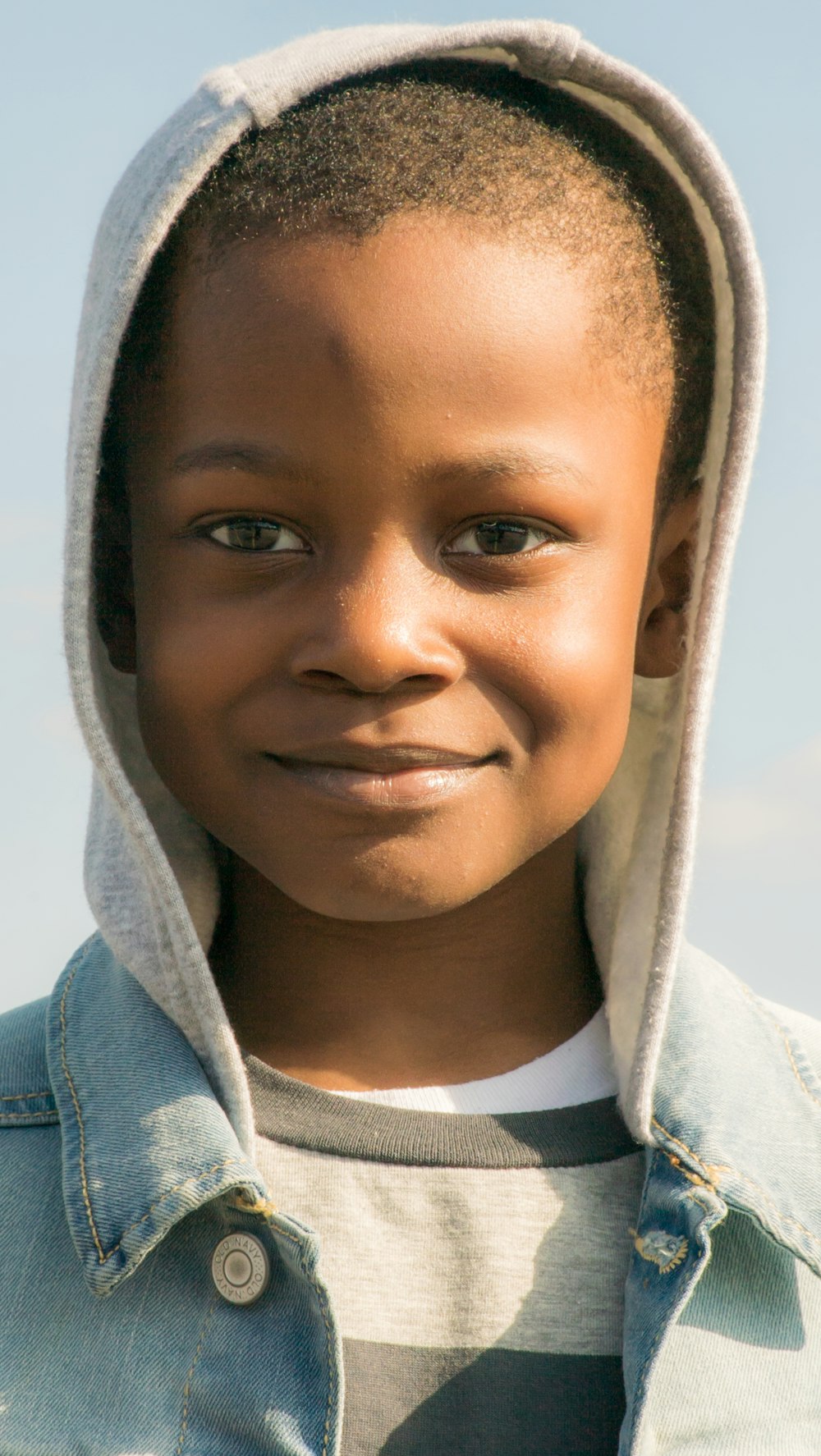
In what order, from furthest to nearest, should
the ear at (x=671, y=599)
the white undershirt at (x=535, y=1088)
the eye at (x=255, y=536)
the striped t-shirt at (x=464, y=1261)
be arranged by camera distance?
the ear at (x=671, y=599) → the white undershirt at (x=535, y=1088) → the eye at (x=255, y=536) → the striped t-shirt at (x=464, y=1261)

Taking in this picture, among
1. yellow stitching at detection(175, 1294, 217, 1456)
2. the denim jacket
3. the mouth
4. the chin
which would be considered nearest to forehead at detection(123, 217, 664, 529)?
the mouth

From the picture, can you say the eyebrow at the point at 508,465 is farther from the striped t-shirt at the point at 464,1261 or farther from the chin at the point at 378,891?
the striped t-shirt at the point at 464,1261

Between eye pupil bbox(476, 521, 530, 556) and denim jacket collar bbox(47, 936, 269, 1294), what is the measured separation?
809 mm

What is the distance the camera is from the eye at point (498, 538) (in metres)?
2.34

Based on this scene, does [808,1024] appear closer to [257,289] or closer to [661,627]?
[661,627]

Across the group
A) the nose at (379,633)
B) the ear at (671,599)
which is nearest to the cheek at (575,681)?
the nose at (379,633)

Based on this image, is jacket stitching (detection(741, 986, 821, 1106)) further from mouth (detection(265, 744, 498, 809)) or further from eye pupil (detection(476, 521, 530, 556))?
Result: eye pupil (detection(476, 521, 530, 556))

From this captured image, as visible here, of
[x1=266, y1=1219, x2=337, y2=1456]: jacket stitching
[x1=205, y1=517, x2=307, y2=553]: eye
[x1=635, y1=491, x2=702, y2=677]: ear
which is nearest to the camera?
[x1=266, y1=1219, x2=337, y2=1456]: jacket stitching

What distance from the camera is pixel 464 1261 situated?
90.7 inches

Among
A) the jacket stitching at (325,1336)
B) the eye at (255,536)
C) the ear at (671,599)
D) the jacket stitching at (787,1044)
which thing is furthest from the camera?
the ear at (671,599)

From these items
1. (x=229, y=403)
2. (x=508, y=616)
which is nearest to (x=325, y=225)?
(x=229, y=403)

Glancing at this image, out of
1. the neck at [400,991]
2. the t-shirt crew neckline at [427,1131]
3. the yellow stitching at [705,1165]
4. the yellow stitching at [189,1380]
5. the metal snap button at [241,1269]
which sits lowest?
the yellow stitching at [189,1380]

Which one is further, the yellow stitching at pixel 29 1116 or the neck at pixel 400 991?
the neck at pixel 400 991

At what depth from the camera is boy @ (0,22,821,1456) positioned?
221 cm
